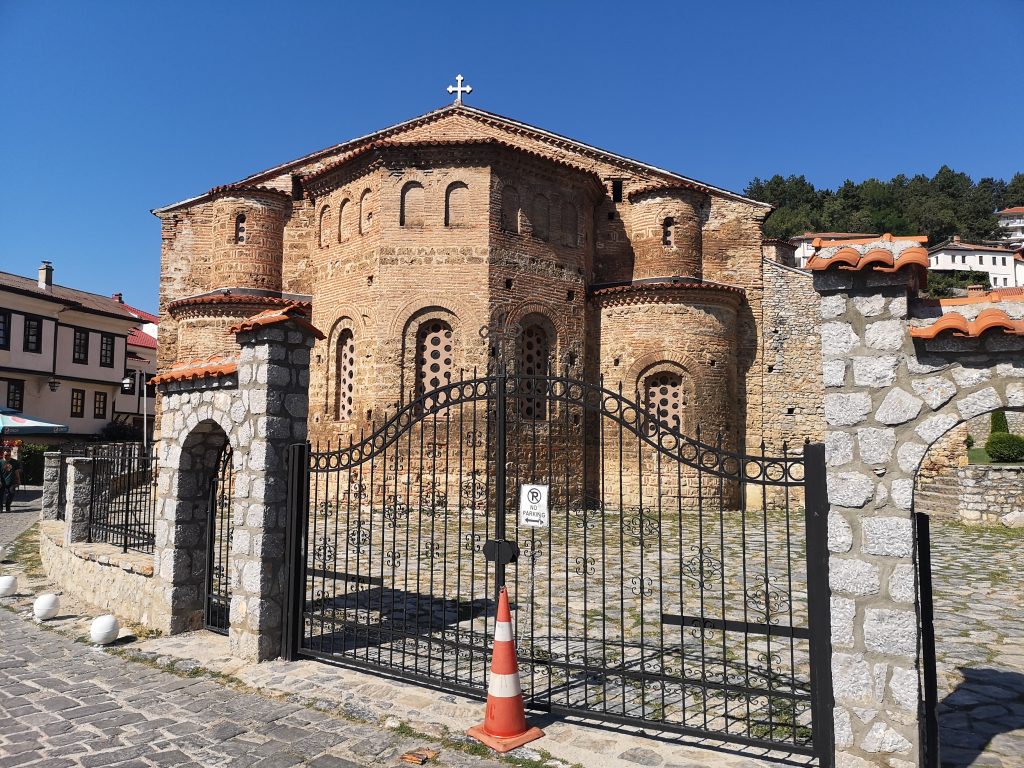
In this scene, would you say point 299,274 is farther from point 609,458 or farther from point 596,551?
point 596,551

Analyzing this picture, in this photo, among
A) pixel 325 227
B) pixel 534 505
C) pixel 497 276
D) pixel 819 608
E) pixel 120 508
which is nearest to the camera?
pixel 819 608

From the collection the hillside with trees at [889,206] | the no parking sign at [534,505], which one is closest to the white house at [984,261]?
the hillside with trees at [889,206]

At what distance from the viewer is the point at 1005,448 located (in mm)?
19453

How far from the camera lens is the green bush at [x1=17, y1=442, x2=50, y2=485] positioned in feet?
77.9

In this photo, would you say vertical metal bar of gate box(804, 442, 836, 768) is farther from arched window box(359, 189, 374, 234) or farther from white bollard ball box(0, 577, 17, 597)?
arched window box(359, 189, 374, 234)

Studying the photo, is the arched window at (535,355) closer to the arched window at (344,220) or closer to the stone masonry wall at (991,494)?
the arched window at (344,220)

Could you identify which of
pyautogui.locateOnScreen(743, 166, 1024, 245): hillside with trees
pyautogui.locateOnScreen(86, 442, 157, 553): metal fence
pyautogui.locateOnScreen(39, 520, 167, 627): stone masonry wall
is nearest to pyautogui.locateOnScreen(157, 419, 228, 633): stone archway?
pyautogui.locateOnScreen(39, 520, 167, 627): stone masonry wall

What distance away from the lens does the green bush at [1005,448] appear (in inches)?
758

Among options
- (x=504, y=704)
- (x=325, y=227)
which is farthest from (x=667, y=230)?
(x=504, y=704)

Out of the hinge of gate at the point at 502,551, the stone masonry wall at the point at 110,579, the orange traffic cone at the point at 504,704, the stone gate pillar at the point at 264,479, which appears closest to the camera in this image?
the orange traffic cone at the point at 504,704

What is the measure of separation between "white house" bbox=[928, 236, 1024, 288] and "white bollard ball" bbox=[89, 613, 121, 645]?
3117 inches

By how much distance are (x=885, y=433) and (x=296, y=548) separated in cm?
476

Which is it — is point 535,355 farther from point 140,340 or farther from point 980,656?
point 140,340

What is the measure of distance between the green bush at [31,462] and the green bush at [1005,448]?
105 ft
